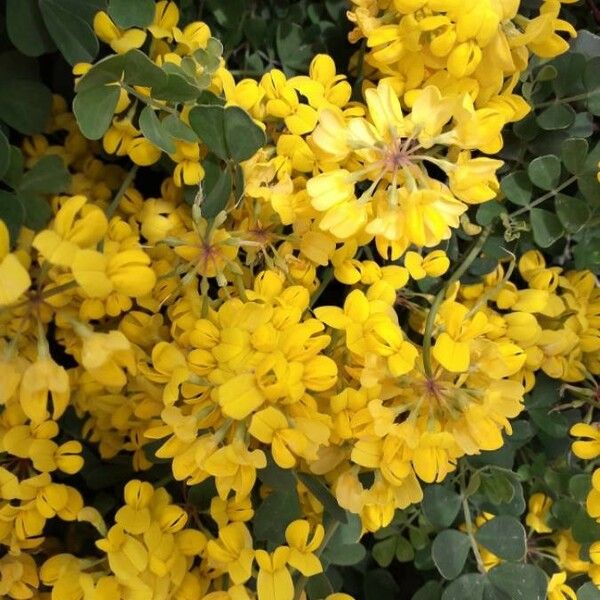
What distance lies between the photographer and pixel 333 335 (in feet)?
2.45

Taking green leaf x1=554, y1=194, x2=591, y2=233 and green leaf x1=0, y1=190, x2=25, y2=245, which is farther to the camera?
green leaf x1=554, y1=194, x2=591, y2=233

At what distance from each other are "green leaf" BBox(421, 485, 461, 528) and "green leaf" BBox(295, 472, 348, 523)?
157 millimetres

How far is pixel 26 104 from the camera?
790mm

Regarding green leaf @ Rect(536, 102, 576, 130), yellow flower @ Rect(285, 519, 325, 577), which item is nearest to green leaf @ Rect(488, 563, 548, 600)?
yellow flower @ Rect(285, 519, 325, 577)

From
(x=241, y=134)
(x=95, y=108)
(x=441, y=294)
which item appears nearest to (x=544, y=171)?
(x=441, y=294)

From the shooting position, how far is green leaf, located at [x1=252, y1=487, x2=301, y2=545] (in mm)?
774

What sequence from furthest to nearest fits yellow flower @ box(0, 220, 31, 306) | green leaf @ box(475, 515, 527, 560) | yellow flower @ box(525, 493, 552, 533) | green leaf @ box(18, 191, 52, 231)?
yellow flower @ box(525, 493, 552, 533) < green leaf @ box(475, 515, 527, 560) < green leaf @ box(18, 191, 52, 231) < yellow flower @ box(0, 220, 31, 306)

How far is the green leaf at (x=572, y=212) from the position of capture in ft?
2.85

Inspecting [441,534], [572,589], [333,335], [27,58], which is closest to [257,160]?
[333,335]

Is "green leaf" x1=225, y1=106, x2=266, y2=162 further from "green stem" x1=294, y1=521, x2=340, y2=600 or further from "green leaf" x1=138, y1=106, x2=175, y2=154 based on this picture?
"green stem" x1=294, y1=521, x2=340, y2=600

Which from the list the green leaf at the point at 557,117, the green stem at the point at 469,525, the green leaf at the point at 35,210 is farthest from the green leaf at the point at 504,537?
the green leaf at the point at 35,210

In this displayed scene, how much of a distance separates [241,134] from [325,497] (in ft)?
1.12

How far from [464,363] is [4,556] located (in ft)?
1.64

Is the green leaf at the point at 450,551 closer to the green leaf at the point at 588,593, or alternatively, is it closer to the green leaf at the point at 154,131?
the green leaf at the point at 588,593
